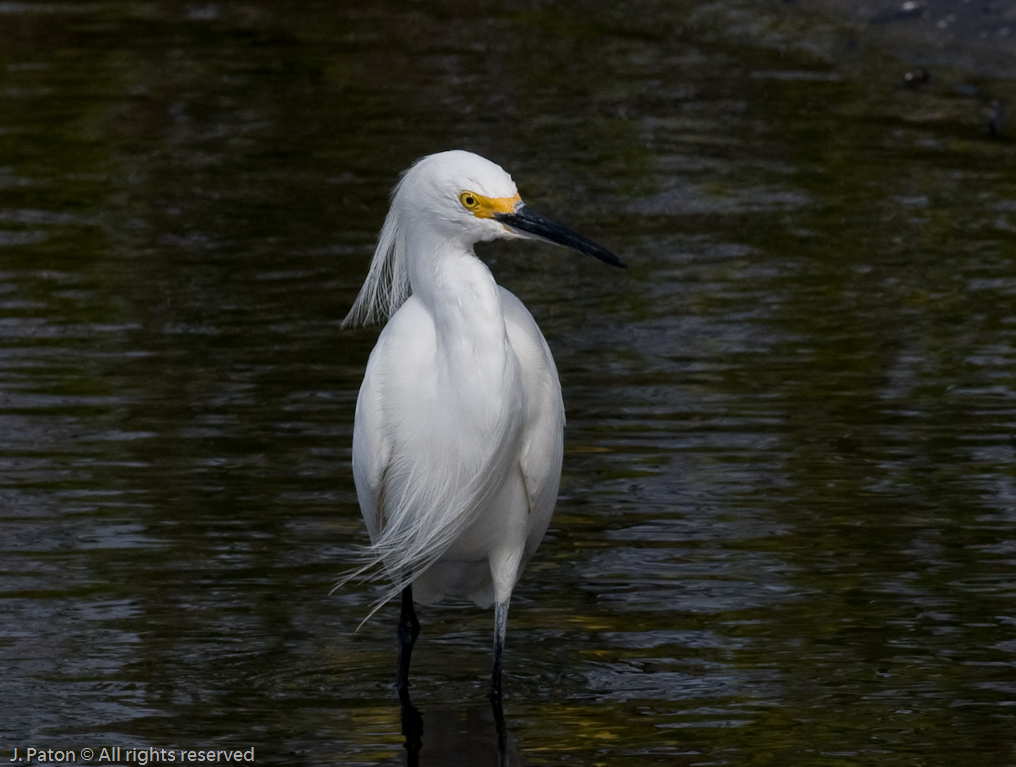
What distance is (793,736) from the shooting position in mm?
4332

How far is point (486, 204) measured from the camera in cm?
422

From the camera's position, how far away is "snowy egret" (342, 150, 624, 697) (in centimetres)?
423

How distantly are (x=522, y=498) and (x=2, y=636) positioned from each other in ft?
4.95

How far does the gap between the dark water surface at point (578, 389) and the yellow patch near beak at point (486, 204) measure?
125 cm

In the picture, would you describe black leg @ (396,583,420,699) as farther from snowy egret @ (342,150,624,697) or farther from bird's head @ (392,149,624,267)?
bird's head @ (392,149,624,267)

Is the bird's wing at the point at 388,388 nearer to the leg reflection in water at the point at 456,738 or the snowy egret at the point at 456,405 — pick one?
the snowy egret at the point at 456,405

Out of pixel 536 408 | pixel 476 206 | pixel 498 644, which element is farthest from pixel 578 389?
pixel 476 206

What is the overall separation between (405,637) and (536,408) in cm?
68

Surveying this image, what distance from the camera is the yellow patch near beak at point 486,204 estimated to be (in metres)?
4.21

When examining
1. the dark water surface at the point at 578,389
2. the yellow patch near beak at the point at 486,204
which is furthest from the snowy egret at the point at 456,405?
the dark water surface at the point at 578,389

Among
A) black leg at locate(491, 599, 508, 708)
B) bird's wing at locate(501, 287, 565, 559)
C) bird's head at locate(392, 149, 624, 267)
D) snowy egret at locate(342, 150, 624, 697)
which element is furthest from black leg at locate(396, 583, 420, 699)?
bird's head at locate(392, 149, 624, 267)

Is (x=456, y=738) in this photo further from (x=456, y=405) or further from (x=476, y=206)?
(x=476, y=206)

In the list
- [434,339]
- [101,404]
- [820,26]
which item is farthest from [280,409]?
[820,26]

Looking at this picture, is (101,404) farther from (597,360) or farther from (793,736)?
(793,736)
